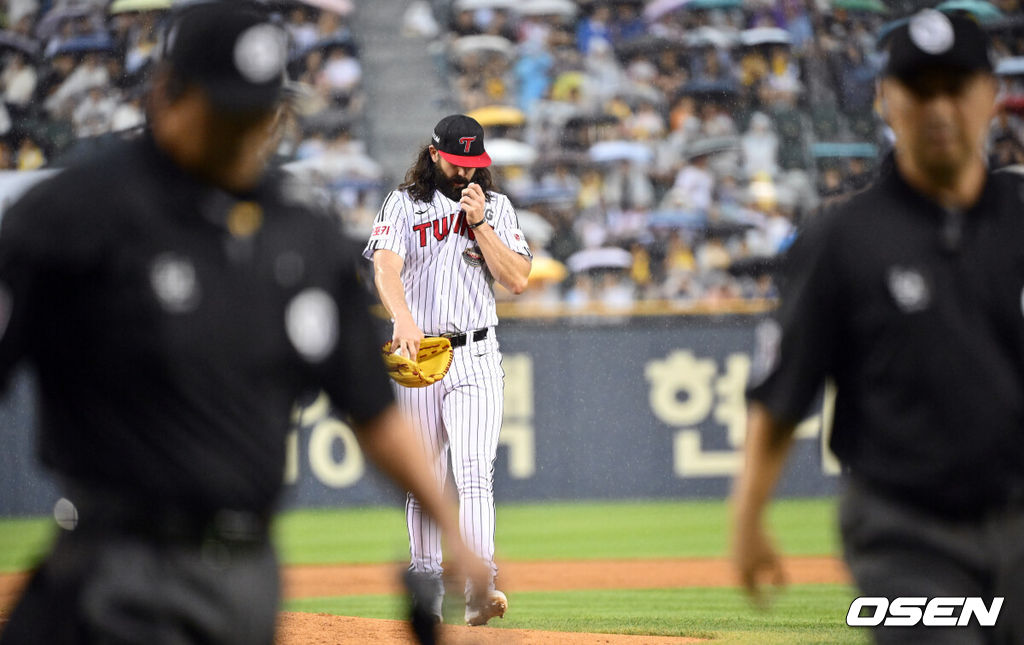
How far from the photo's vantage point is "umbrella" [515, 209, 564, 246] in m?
16.7

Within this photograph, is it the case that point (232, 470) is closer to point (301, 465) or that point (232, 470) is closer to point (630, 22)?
point (301, 465)

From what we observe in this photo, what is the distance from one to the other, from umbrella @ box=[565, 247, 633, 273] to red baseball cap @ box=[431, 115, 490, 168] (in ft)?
30.3

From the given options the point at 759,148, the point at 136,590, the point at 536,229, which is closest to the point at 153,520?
the point at 136,590

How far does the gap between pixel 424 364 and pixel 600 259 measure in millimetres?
9589

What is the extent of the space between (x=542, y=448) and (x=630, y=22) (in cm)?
792

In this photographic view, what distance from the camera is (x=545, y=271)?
15.8m

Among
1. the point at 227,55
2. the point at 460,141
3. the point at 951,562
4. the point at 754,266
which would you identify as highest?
the point at 227,55

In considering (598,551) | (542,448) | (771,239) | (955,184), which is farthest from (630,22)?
(955,184)

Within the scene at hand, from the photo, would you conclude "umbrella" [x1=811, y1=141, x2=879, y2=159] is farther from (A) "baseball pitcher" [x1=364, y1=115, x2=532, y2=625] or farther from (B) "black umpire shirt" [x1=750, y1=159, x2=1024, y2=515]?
(B) "black umpire shirt" [x1=750, y1=159, x2=1024, y2=515]

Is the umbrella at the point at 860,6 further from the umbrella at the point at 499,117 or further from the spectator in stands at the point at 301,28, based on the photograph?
the spectator in stands at the point at 301,28

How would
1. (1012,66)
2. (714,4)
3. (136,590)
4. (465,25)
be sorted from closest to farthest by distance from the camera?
1. (136,590)
2. (1012,66)
3. (714,4)
4. (465,25)

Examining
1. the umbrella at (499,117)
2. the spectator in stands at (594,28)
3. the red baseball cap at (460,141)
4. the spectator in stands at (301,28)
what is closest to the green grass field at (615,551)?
the red baseball cap at (460,141)

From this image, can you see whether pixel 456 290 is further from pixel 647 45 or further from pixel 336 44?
pixel 336 44

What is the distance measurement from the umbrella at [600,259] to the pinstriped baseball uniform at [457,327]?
29.7ft
